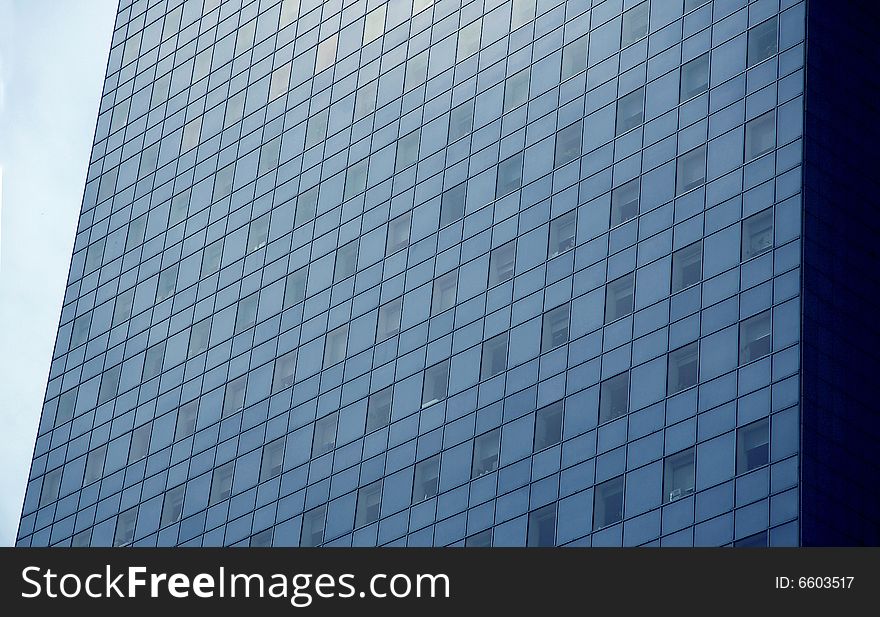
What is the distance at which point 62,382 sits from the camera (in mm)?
Result: 118938

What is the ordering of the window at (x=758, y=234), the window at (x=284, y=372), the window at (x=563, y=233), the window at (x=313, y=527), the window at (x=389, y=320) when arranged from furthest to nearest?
the window at (x=284, y=372) → the window at (x=389, y=320) → the window at (x=313, y=527) → the window at (x=563, y=233) → the window at (x=758, y=234)

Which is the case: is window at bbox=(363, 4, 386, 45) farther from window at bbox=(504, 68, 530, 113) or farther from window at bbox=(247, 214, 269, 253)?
window at bbox=(504, 68, 530, 113)

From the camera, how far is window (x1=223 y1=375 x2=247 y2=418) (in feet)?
349

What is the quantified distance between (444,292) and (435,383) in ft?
15.5

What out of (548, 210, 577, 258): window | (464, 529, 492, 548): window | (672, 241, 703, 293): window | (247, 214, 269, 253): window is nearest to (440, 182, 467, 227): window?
(548, 210, 577, 258): window

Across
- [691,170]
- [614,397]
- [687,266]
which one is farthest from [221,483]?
[691,170]

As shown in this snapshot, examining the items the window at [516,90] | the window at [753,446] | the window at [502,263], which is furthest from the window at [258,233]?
the window at [753,446]

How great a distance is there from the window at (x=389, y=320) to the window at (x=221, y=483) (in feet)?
32.3

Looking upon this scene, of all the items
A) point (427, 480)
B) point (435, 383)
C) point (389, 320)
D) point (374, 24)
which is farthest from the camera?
point (374, 24)

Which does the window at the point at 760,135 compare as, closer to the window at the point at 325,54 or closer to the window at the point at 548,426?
the window at the point at 548,426

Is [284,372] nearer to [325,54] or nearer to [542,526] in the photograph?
[325,54]

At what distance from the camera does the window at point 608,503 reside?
3346 inches

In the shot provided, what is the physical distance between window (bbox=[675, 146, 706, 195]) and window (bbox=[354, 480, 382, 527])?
1839 centimetres

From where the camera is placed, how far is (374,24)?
113625 millimetres
